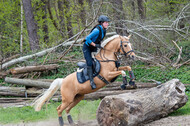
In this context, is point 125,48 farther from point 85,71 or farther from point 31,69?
point 31,69

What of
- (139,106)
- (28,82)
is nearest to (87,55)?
(139,106)

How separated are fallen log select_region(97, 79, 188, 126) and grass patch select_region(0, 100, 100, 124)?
242 centimetres

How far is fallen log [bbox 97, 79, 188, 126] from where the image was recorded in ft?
18.0

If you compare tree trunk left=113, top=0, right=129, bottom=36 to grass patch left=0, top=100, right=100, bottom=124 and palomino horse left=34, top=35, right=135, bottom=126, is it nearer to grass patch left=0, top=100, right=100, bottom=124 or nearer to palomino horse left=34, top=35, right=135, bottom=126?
grass patch left=0, top=100, right=100, bottom=124

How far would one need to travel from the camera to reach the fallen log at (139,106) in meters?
5.48

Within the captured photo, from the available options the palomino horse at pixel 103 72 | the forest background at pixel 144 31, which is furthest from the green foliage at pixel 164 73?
the palomino horse at pixel 103 72

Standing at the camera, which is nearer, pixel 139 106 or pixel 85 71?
pixel 139 106

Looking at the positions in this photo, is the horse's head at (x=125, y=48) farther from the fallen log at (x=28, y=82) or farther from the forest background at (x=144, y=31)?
the fallen log at (x=28, y=82)

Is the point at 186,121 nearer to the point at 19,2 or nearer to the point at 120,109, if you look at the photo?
the point at 120,109

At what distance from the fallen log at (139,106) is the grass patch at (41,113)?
7.95 feet

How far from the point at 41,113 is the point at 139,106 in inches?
181

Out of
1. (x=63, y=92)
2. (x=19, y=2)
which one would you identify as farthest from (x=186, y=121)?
(x=19, y=2)

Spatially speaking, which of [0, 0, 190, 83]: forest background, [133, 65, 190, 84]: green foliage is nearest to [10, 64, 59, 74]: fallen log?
[0, 0, 190, 83]: forest background

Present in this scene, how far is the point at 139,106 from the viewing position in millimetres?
5609
